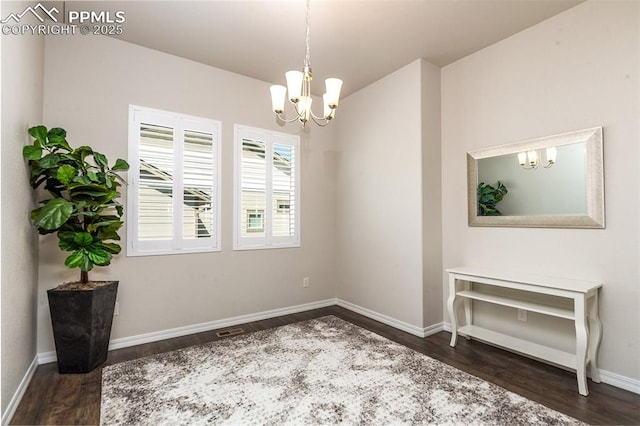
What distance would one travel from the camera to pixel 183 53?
11.2 ft

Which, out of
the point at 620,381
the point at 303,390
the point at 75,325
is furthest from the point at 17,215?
the point at 620,381

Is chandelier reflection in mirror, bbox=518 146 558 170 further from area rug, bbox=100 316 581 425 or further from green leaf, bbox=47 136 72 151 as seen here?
green leaf, bbox=47 136 72 151

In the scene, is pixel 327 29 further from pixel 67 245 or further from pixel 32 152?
pixel 67 245

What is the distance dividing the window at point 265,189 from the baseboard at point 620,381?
3237 millimetres

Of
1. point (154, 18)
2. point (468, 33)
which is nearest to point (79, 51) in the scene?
point (154, 18)

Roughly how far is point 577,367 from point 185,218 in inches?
145

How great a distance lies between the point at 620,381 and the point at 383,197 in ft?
8.54

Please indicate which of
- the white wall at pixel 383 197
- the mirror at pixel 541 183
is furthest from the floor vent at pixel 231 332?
the mirror at pixel 541 183

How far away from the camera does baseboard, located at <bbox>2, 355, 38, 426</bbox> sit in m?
1.94

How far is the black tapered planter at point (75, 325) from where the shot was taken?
2.48 metres

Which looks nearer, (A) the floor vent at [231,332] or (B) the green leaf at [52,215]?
(B) the green leaf at [52,215]

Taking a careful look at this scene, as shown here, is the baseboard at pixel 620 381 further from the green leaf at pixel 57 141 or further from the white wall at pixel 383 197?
the green leaf at pixel 57 141

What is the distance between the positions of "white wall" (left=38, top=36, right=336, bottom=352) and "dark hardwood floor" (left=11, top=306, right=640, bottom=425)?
1.46ft

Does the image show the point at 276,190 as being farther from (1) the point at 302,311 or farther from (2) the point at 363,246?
(1) the point at 302,311
